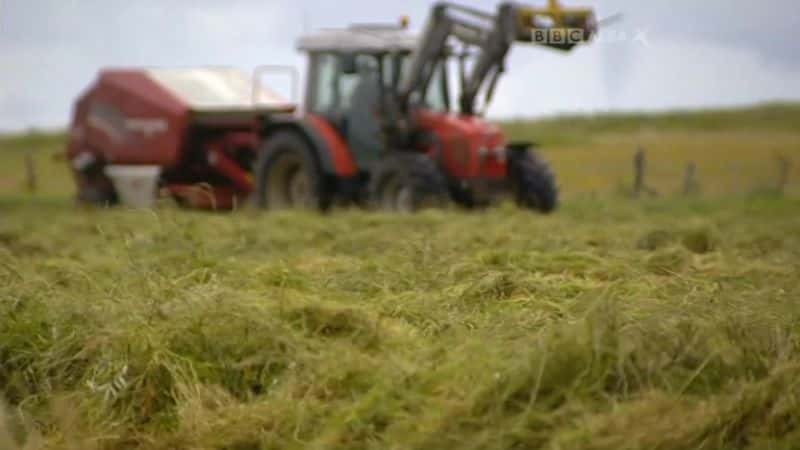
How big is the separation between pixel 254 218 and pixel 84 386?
27.5ft

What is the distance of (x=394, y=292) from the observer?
7.96 m

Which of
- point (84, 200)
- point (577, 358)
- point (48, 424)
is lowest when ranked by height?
point (84, 200)

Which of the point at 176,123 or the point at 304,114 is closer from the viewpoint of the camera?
the point at 304,114

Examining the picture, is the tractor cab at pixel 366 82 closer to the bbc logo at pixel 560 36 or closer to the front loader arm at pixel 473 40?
the front loader arm at pixel 473 40

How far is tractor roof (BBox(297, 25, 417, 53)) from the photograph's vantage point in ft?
57.7

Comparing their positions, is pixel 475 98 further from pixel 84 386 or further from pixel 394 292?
pixel 84 386

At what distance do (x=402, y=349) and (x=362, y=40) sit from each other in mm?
11293

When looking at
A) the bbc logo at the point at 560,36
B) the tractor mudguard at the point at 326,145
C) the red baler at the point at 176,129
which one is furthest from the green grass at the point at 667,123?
the bbc logo at the point at 560,36

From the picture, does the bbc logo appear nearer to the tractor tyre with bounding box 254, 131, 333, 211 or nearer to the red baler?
the tractor tyre with bounding box 254, 131, 333, 211

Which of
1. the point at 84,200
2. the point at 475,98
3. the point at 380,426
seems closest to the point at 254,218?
the point at 475,98

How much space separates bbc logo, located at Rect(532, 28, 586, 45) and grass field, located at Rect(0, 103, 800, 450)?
1992 mm

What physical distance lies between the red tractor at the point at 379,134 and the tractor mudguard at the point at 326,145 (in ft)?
0.05

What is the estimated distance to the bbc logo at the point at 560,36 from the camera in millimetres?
11852

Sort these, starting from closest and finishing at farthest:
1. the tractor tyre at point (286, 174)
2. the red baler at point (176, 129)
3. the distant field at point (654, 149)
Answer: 1. the tractor tyre at point (286, 174)
2. the red baler at point (176, 129)
3. the distant field at point (654, 149)
